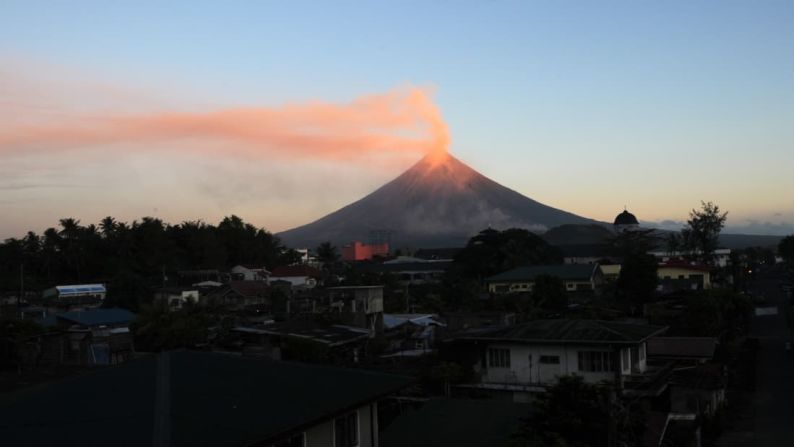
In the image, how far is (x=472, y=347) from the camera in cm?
1986

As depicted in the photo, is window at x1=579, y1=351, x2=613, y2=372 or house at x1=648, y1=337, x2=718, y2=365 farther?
house at x1=648, y1=337, x2=718, y2=365

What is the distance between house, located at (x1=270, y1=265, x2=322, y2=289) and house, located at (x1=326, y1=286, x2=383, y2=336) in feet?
90.2

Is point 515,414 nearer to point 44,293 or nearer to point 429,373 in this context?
point 429,373

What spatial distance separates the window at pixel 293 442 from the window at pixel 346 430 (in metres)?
0.78

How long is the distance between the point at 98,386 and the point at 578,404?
7.07 m

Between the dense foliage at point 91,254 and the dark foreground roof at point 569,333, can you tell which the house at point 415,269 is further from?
the dark foreground roof at point 569,333

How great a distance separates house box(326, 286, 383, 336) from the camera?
3375 cm

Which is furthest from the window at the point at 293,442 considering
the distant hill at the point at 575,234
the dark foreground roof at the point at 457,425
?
the distant hill at the point at 575,234

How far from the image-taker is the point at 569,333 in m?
18.9

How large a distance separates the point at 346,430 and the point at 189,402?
2.50 m

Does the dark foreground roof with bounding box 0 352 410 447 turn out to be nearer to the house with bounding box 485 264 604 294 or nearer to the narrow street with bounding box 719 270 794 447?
the narrow street with bounding box 719 270 794 447

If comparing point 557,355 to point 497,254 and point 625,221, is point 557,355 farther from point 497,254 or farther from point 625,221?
point 625,221

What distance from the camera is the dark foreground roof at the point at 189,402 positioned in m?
6.22

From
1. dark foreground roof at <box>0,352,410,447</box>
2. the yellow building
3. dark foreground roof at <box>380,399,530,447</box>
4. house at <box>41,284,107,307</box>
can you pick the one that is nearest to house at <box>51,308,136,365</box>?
dark foreground roof at <box>380,399,530,447</box>
